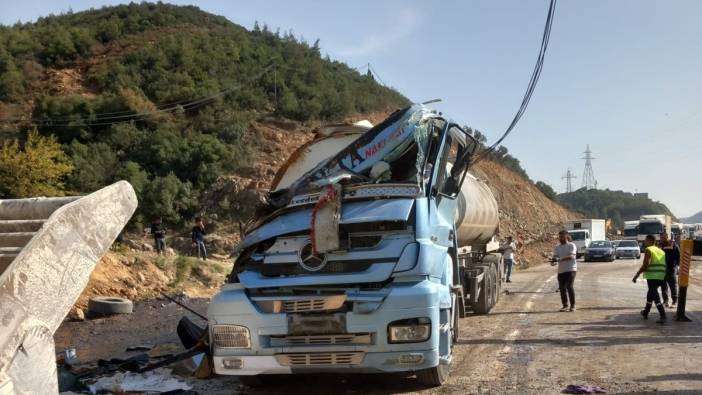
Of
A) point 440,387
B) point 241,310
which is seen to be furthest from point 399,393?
point 241,310

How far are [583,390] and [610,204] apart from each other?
11747cm

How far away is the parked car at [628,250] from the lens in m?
37.3

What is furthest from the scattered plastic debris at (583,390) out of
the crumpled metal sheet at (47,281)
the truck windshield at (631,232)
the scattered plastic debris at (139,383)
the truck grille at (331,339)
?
the truck windshield at (631,232)

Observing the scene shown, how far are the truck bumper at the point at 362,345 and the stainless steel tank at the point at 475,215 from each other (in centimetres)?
367

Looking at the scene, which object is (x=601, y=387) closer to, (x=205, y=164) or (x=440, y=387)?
(x=440, y=387)

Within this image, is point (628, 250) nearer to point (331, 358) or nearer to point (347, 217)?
point (347, 217)

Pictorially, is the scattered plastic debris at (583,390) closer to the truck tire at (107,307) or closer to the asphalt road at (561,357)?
the asphalt road at (561,357)

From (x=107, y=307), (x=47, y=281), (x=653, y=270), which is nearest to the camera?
(x=47, y=281)

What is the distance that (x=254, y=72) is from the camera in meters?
51.5

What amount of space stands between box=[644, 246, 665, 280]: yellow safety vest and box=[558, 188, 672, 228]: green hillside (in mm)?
96386

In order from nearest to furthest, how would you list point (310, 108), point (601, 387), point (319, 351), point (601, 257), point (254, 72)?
point (319, 351) < point (601, 387) < point (601, 257) < point (310, 108) < point (254, 72)

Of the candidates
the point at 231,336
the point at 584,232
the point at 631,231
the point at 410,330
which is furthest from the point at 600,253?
the point at 231,336

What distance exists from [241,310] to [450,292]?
7.59ft

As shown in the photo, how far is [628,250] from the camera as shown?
123 feet
